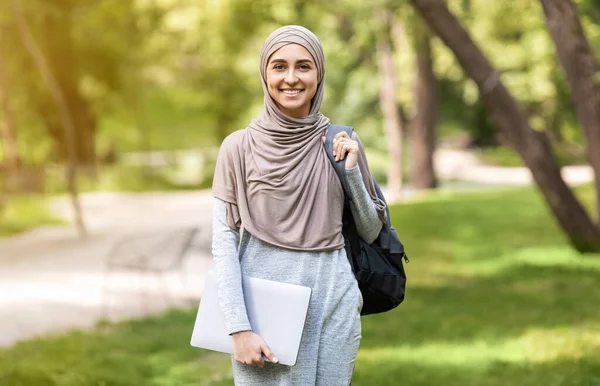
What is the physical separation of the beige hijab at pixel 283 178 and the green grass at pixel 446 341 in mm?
3509

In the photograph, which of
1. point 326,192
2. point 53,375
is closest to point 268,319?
point 326,192

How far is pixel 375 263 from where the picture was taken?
113 inches

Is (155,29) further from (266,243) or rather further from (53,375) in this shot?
(266,243)

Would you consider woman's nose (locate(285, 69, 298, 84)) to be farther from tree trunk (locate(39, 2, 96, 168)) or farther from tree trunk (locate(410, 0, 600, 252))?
tree trunk (locate(39, 2, 96, 168))

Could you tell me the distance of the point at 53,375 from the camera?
6.20 meters

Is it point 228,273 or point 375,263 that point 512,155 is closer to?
point 375,263

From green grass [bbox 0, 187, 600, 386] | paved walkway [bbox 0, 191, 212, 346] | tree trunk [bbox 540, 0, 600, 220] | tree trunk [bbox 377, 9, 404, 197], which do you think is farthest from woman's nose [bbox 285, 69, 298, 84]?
tree trunk [bbox 377, 9, 404, 197]

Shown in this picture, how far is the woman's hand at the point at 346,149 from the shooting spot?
2689mm

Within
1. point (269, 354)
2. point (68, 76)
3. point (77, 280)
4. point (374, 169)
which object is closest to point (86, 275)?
point (77, 280)

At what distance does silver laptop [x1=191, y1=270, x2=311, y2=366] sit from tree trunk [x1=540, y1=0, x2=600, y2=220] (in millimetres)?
7557

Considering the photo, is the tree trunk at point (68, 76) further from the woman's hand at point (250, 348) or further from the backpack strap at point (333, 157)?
the woman's hand at point (250, 348)

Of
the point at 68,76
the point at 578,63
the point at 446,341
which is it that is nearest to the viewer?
the point at 446,341

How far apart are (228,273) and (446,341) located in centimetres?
502

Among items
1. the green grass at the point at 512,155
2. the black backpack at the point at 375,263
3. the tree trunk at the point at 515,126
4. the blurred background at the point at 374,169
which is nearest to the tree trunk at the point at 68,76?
the blurred background at the point at 374,169
